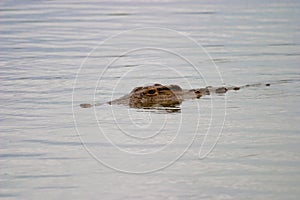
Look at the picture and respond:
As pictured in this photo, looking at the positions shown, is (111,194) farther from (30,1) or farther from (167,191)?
(30,1)

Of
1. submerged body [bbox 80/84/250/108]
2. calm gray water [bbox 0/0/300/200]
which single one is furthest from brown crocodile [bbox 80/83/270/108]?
calm gray water [bbox 0/0/300/200]

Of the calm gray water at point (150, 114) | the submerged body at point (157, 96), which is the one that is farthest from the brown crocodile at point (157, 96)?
the calm gray water at point (150, 114)

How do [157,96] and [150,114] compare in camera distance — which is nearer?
[150,114]

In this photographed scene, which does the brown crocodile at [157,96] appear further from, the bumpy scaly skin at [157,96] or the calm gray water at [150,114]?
the calm gray water at [150,114]

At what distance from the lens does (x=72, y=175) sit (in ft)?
31.6

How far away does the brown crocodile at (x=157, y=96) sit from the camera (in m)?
13.0

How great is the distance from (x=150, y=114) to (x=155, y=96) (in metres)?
0.87

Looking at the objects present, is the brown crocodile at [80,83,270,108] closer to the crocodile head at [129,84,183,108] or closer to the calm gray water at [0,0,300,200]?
the crocodile head at [129,84,183,108]

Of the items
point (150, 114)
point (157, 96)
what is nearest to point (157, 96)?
point (157, 96)

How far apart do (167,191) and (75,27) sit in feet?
43.3

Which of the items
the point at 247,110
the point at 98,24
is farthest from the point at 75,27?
the point at 247,110

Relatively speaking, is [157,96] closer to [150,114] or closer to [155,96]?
[155,96]

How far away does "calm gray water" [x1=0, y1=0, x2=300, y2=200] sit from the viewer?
9359mm

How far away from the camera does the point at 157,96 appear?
13.2 meters
